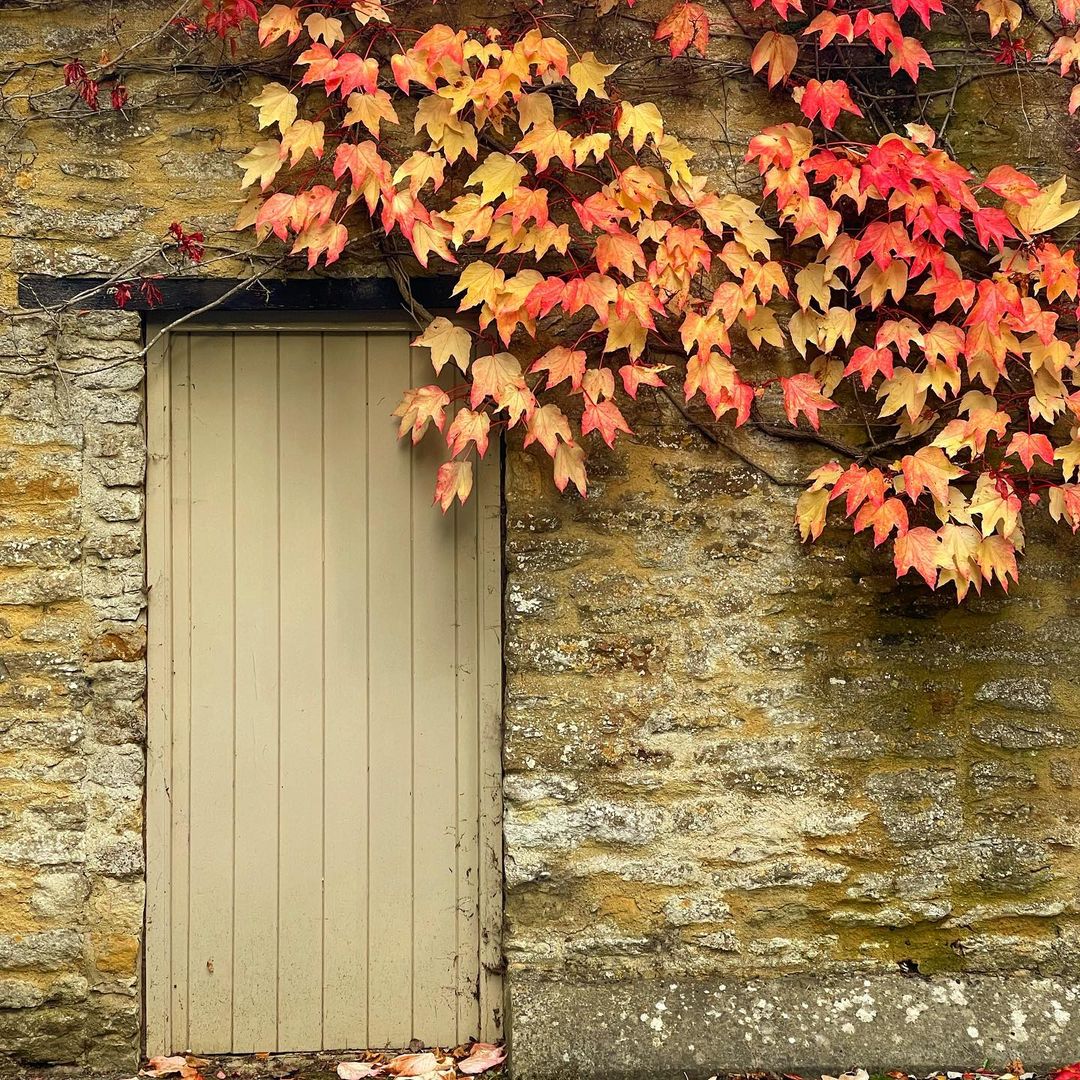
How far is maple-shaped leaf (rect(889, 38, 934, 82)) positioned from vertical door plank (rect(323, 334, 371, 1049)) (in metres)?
1.77

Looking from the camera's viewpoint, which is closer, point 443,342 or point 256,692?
point 443,342

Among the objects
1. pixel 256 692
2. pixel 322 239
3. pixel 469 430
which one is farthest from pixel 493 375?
pixel 256 692

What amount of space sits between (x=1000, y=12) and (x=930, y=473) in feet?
4.51

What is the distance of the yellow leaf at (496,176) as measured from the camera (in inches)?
118

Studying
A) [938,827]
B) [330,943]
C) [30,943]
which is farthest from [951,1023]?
[30,943]

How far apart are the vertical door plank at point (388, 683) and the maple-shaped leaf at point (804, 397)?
117 centimetres

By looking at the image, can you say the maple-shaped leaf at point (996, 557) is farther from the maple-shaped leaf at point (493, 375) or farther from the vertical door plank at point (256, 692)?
the vertical door plank at point (256, 692)

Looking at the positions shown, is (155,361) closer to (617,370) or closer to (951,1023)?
(617,370)

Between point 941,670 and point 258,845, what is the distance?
2.18 metres

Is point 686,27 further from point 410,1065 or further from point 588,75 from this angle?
point 410,1065

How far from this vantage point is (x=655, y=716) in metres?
3.23

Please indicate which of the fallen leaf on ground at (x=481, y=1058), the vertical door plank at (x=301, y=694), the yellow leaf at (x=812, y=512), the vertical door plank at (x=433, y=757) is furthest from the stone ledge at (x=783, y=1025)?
the yellow leaf at (x=812, y=512)

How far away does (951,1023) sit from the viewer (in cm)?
313

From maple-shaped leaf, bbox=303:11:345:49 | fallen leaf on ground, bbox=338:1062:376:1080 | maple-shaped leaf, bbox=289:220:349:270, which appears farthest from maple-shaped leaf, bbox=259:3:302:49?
fallen leaf on ground, bbox=338:1062:376:1080
